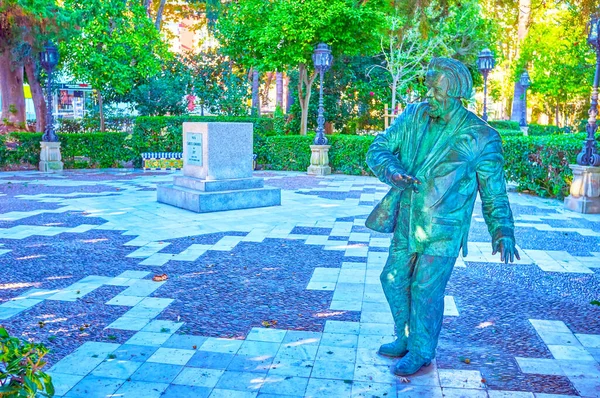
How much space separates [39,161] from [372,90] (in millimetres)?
13753

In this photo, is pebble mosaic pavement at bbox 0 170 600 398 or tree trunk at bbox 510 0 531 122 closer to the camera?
pebble mosaic pavement at bbox 0 170 600 398

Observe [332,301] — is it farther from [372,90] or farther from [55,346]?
[372,90]

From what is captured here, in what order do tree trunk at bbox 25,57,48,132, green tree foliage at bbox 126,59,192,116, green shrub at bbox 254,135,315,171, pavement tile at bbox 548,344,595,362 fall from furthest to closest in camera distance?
green tree foliage at bbox 126,59,192,116, tree trunk at bbox 25,57,48,132, green shrub at bbox 254,135,315,171, pavement tile at bbox 548,344,595,362

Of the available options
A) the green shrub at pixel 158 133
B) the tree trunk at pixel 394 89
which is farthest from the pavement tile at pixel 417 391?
the tree trunk at pixel 394 89

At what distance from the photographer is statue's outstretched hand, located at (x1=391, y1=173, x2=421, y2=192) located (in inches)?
144

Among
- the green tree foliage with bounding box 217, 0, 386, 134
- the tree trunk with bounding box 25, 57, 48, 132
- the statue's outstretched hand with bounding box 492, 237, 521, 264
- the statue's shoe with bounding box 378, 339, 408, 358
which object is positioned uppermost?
the green tree foliage with bounding box 217, 0, 386, 134

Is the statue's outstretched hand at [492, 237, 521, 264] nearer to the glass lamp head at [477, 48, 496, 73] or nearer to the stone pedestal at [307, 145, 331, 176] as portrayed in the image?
the stone pedestal at [307, 145, 331, 176]

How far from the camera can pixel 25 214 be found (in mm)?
10453

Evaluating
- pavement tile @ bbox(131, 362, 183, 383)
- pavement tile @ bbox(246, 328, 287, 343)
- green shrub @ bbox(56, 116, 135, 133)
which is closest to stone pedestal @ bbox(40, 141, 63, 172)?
green shrub @ bbox(56, 116, 135, 133)

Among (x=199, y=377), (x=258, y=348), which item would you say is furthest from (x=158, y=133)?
(x=199, y=377)

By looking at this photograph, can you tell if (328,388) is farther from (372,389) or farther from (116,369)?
(116,369)

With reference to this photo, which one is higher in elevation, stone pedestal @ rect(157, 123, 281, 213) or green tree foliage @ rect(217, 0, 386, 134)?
green tree foliage @ rect(217, 0, 386, 134)

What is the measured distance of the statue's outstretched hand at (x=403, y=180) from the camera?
3.67 meters

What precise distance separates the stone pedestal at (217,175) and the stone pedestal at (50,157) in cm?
846
